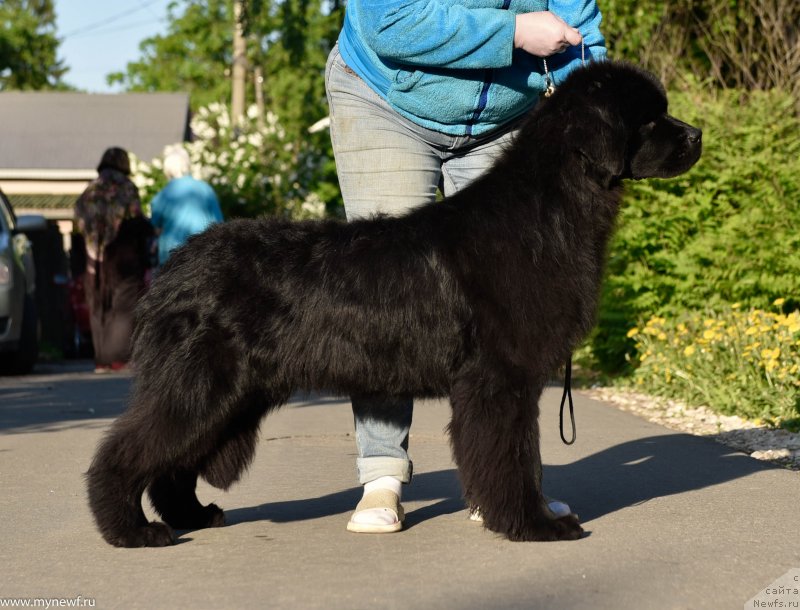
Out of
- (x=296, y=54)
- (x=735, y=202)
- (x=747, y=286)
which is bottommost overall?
(x=747, y=286)

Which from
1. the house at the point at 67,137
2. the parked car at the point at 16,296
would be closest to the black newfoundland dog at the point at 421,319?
the parked car at the point at 16,296

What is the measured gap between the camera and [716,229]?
10.0 m

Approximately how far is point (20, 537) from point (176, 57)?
200ft

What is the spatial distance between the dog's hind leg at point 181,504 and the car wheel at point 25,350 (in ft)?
27.7

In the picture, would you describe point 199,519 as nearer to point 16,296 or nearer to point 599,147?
point 599,147

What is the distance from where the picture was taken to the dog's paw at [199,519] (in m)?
4.63

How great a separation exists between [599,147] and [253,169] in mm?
13313

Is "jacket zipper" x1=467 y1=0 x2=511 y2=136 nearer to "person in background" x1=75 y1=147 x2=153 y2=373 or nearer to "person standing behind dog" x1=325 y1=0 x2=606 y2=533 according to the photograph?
"person standing behind dog" x1=325 y1=0 x2=606 y2=533

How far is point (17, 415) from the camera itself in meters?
8.87

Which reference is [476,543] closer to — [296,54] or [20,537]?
[20,537]

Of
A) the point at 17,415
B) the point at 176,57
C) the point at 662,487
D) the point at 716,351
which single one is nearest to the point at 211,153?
the point at 17,415

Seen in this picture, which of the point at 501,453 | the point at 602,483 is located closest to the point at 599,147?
the point at 501,453
